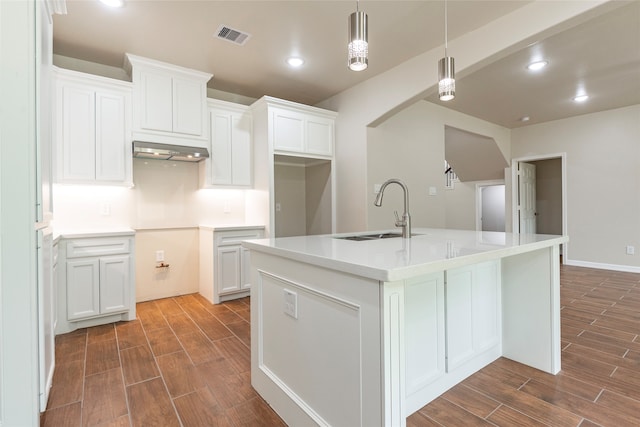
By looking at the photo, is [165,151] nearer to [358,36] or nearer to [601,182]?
[358,36]

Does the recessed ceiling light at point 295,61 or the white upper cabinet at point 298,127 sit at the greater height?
the recessed ceiling light at point 295,61

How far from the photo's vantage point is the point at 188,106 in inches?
137

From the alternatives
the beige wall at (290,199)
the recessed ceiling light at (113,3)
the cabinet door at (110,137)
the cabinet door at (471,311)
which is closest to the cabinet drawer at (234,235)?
the beige wall at (290,199)

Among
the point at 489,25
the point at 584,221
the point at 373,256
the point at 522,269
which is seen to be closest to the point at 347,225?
the point at 522,269

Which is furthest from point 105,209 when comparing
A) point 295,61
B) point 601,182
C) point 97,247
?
point 601,182

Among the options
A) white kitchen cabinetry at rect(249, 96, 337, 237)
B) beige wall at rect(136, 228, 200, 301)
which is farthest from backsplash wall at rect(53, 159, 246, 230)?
white kitchen cabinetry at rect(249, 96, 337, 237)

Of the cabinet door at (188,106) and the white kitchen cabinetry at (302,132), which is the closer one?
the cabinet door at (188,106)

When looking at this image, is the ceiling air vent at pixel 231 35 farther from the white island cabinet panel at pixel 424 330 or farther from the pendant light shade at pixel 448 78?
the white island cabinet panel at pixel 424 330

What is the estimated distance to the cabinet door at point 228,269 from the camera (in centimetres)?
359

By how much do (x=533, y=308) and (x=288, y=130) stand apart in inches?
118

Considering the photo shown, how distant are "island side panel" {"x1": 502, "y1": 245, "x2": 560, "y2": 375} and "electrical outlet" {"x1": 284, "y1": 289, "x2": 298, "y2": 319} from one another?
62.5 inches

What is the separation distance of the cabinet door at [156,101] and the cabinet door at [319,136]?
1.59 metres

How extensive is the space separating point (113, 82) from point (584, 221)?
7.20 metres

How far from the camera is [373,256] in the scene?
4.23 feet
